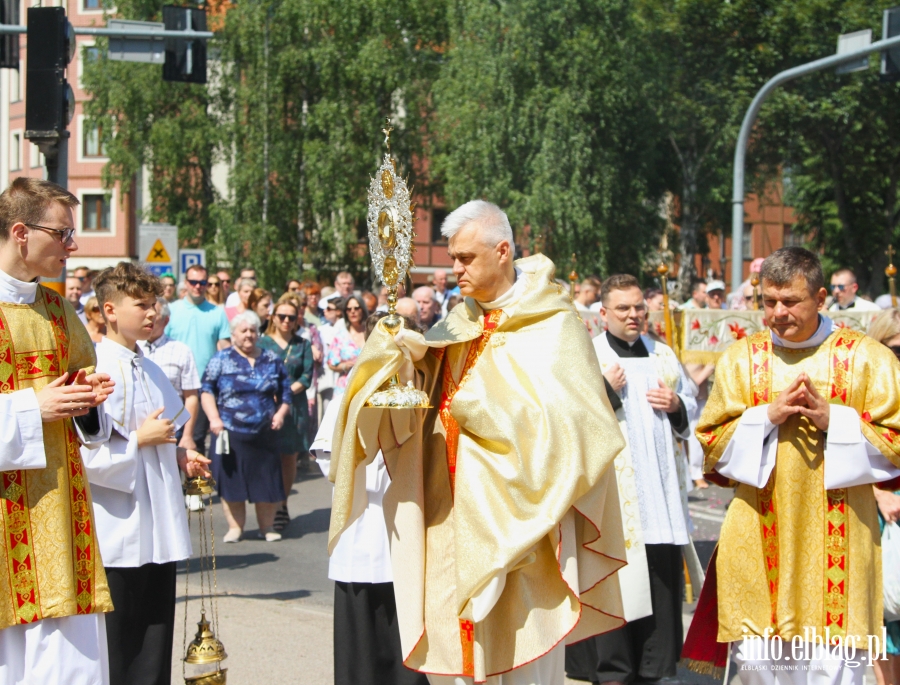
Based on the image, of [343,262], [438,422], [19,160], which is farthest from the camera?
[19,160]

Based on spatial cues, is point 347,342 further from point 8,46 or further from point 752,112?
point 752,112

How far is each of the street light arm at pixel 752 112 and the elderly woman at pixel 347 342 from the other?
5.64 m

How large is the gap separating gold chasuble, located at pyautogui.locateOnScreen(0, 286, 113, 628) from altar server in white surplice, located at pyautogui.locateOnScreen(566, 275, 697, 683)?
2806 mm

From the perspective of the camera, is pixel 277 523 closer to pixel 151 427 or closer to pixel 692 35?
pixel 151 427

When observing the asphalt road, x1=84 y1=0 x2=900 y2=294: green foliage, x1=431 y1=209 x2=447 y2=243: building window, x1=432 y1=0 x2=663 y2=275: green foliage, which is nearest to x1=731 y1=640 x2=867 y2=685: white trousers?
the asphalt road

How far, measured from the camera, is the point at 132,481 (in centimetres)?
493

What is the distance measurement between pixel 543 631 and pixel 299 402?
292 inches

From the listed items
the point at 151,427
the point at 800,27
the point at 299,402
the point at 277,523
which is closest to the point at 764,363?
the point at 151,427

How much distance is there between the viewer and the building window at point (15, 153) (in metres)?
49.2

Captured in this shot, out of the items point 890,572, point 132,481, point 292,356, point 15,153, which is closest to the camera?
point 132,481

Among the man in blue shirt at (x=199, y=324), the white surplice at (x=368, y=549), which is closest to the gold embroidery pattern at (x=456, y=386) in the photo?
the white surplice at (x=368, y=549)

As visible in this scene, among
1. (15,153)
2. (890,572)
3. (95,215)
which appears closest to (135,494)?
(890,572)

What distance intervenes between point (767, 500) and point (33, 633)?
112 inches

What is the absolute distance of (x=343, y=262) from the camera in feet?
120
